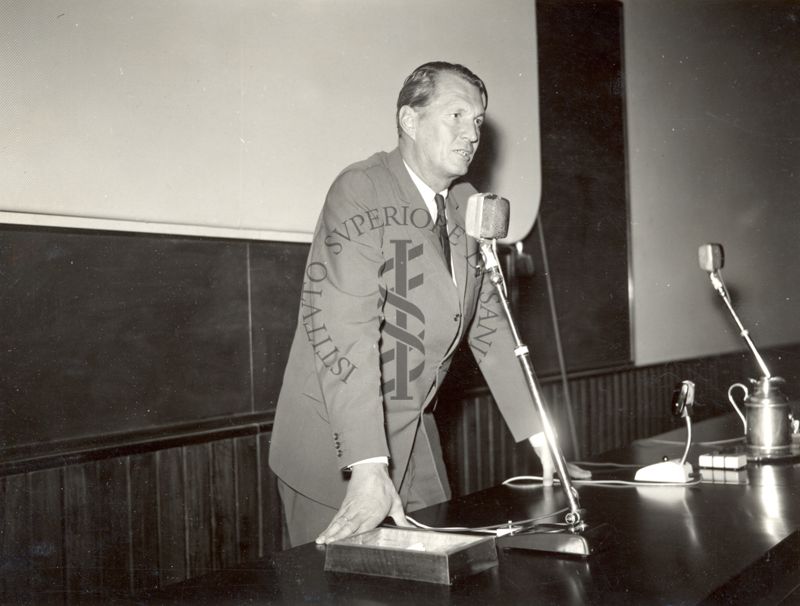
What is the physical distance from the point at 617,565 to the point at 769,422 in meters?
1.22

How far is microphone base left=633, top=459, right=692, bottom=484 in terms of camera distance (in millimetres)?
1960

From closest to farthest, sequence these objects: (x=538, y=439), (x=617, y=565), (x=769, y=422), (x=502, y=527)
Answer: (x=617, y=565) < (x=502, y=527) < (x=538, y=439) < (x=769, y=422)

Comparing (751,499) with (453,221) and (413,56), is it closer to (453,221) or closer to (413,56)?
(453,221)

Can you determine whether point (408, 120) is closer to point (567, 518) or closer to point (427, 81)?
point (427, 81)

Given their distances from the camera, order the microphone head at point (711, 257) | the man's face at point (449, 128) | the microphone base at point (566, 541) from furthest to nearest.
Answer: the microphone head at point (711, 257) < the man's face at point (449, 128) < the microphone base at point (566, 541)

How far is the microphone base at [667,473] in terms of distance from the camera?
1.96 metres

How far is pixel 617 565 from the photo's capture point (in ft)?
4.18

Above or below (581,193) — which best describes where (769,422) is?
below

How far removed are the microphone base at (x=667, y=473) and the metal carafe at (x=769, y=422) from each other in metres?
0.41

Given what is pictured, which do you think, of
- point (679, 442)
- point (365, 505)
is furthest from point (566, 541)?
point (679, 442)

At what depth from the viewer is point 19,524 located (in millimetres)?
2131

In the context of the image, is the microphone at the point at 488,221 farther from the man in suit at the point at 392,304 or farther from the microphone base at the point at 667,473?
the microphone base at the point at 667,473

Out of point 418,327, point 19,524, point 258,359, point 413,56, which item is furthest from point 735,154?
point 19,524

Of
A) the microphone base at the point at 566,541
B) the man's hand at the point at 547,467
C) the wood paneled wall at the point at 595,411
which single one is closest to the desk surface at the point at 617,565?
the microphone base at the point at 566,541
